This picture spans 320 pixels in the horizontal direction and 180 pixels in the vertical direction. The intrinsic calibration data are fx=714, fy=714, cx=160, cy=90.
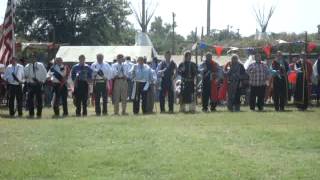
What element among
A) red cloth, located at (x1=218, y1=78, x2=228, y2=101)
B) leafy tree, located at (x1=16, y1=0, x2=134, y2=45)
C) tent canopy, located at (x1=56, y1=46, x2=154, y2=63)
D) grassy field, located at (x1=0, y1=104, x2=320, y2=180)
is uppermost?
leafy tree, located at (x1=16, y1=0, x2=134, y2=45)

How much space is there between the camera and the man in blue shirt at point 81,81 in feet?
69.9

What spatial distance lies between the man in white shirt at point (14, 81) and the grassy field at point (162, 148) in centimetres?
296

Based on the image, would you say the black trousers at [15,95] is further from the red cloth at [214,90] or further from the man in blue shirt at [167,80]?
the red cloth at [214,90]

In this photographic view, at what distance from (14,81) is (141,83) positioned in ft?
12.7

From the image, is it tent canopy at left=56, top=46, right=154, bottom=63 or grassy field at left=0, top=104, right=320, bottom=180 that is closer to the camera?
grassy field at left=0, top=104, right=320, bottom=180

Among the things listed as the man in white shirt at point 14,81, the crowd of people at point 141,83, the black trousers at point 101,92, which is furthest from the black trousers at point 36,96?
the black trousers at point 101,92

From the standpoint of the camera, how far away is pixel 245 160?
11195mm

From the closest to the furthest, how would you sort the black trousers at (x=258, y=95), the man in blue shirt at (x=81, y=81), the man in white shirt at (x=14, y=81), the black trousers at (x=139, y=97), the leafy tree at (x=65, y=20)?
the man in blue shirt at (x=81, y=81) < the man in white shirt at (x=14, y=81) < the black trousers at (x=139, y=97) < the black trousers at (x=258, y=95) < the leafy tree at (x=65, y=20)

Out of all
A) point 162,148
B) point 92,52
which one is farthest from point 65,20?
point 162,148

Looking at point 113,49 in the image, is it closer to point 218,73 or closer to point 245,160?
point 218,73

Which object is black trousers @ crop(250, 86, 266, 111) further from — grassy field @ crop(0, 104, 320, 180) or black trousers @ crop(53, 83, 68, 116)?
black trousers @ crop(53, 83, 68, 116)

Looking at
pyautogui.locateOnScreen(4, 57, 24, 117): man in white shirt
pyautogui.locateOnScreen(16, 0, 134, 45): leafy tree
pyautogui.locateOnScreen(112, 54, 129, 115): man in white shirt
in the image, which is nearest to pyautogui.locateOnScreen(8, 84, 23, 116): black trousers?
pyautogui.locateOnScreen(4, 57, 24, 117): man in white shirt

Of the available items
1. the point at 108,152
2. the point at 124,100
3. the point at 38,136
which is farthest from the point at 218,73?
the point at 108,152

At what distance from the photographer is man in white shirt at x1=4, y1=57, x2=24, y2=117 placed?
A: 70.8 feet
